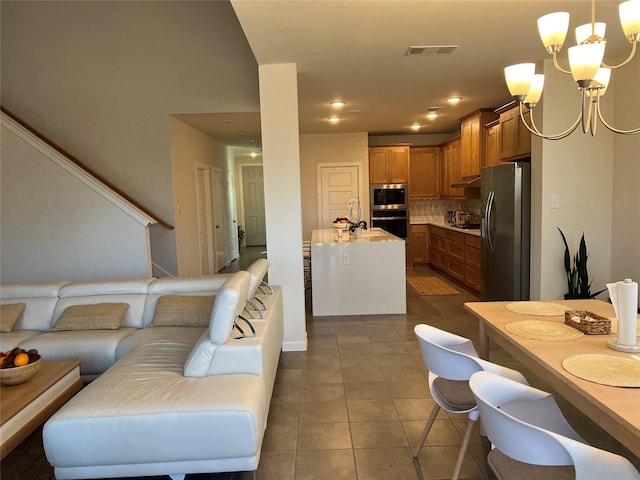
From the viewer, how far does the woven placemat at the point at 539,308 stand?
7.69 ft

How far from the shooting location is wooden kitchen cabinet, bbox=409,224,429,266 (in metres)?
8.16

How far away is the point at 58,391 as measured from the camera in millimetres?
2568

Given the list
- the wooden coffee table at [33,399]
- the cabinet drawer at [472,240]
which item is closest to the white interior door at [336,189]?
the cabinet drawer at [472,240]

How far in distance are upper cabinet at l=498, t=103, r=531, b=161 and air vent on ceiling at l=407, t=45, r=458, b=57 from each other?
1394mm

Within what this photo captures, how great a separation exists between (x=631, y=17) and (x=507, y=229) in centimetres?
293

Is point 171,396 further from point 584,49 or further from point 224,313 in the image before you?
point 584,49

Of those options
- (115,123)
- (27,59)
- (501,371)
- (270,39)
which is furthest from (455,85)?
(27,59)

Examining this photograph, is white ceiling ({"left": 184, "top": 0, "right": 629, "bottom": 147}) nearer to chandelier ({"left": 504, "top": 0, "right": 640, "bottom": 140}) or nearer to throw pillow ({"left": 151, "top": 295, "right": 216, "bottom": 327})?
chandelier ({"left": 504, "top": 0, "right": 640, "bottom": 140})

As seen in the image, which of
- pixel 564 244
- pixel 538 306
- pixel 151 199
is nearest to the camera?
pixel 538 306

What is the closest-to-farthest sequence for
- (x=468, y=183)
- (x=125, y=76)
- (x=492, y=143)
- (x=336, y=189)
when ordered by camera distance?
1. (x=492, y=143)
2. (x=125, y=76)
3. (x=468, y=183)
4. (x=336, y=189)

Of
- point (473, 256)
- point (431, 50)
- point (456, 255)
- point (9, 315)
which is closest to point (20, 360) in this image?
point (9, 315)

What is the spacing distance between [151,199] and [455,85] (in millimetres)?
4134

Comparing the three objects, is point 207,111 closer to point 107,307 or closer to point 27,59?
point 27,59

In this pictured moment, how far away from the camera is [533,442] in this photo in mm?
1319
